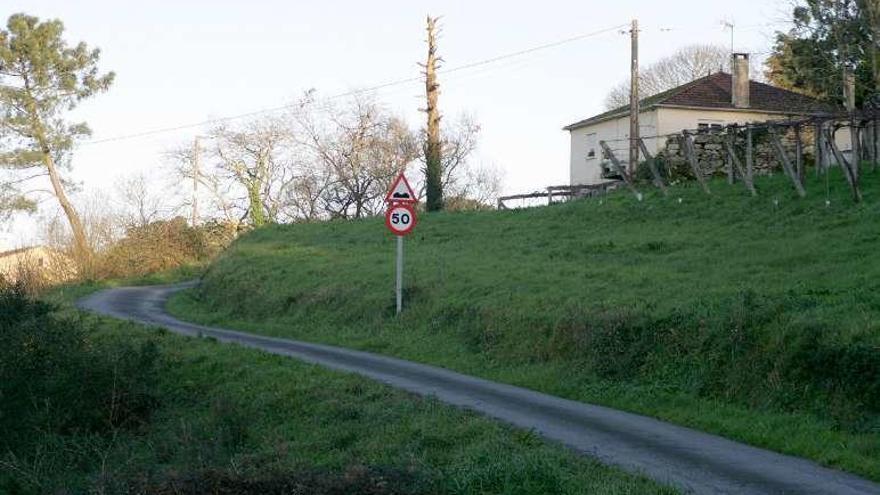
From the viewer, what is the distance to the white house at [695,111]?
1881 inches

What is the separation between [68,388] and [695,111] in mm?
35875

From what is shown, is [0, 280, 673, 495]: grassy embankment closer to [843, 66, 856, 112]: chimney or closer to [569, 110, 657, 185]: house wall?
[843, 66, 856, 112]: chimney

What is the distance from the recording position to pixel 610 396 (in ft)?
48.6

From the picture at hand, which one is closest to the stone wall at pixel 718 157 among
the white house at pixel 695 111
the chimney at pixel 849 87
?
the chimney at pixel 849 87

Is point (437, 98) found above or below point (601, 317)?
above

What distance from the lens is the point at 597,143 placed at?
1992 inches

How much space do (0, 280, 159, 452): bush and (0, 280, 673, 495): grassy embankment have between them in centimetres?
2

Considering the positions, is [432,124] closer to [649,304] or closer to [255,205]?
[255,205]

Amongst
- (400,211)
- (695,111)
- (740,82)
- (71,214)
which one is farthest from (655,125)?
(71,214)

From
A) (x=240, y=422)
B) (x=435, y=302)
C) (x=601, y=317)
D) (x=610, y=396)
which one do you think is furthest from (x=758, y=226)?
(x=240, y=422)

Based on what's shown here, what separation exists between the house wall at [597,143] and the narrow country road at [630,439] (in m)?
30.7

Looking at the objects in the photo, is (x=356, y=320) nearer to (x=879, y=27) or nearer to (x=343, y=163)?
(x=879, y=27)

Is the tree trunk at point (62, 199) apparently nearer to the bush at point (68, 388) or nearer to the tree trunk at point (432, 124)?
the tree trunk at point (432, 124)

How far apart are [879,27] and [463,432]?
23807 mm
